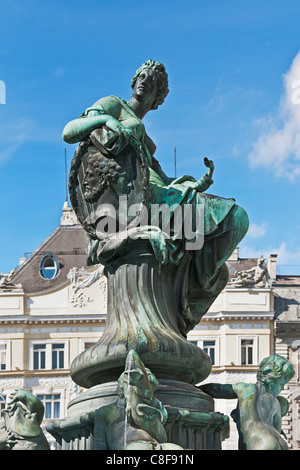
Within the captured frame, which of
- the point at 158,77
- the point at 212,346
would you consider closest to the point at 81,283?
the point at 212,346

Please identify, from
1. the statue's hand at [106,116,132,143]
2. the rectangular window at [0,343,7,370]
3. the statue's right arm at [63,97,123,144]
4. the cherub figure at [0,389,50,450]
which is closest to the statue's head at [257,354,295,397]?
the cherub figure at [0,389,50,450]

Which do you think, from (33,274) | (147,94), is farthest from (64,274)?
(147,94)

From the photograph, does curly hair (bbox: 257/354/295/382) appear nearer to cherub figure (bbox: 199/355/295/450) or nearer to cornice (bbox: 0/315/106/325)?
cherub figure (bbox: 199/355/295/450)

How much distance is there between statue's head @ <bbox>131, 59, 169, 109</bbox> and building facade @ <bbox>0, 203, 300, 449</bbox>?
57517mm

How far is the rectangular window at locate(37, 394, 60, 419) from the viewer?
69.8 meters

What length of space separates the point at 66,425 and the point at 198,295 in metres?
2.11

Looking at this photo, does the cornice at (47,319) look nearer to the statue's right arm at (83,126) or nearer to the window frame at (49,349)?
the window frame at (49,349)

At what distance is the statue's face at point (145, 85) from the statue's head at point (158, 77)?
4cm

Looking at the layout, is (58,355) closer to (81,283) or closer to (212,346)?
(81,283)

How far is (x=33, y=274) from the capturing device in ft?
249

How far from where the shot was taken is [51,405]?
71000 millimetres

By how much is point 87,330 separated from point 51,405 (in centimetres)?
463

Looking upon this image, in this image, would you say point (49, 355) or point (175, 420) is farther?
point (49, 355)
